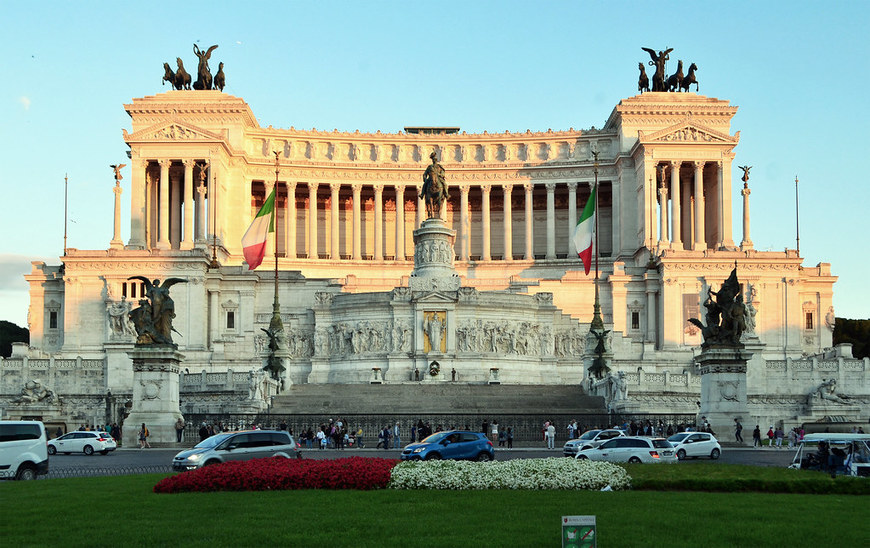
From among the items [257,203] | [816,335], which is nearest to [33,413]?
[257,203]

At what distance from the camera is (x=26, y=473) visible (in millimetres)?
31266

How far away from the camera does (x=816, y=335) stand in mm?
87812

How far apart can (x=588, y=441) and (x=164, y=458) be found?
596 inches

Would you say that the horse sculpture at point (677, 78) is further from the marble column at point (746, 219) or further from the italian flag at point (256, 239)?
the italian flag at point (256, 239)

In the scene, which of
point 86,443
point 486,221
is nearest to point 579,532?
point 86,443

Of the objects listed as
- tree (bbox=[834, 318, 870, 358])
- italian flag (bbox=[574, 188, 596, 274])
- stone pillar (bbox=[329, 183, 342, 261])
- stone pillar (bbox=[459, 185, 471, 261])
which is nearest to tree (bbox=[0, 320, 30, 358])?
stone pillar (bbox=[329, 183, 342, 261])

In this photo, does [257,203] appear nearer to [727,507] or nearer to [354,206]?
[354,206]

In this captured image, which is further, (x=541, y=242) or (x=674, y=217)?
(x=541, y=242)

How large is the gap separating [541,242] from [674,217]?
17.9m

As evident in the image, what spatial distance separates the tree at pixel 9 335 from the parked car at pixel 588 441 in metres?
79.2

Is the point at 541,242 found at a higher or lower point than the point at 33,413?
higher

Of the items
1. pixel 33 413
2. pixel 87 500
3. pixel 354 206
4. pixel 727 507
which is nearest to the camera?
pixel 727 507

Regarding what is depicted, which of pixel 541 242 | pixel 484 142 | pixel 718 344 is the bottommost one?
pixel 718 344

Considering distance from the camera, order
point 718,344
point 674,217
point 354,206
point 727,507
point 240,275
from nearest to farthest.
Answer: point 727,507
point 718,344
point 240,275
point 674,217
point 354,206
